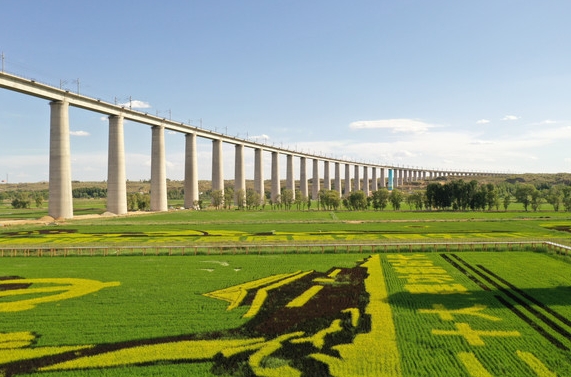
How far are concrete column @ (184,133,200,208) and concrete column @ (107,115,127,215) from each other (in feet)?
109

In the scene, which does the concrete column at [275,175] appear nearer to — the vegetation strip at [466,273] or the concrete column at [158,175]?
the concrete column at [158,175]

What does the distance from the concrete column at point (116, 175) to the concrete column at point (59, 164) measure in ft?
48.7

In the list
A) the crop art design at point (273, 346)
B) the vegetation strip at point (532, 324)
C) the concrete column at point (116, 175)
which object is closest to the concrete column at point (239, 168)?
the concrete column at point (116, 175)

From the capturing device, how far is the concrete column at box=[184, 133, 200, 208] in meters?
133

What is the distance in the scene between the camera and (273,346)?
68.4ft

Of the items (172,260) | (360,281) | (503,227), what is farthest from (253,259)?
(503,227)

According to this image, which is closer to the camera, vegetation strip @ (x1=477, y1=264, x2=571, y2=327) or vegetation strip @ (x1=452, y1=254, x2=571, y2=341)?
vegetation strip @ (x1=452, y1=254, x2=571, y2=341)

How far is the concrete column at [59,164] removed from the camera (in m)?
81.6

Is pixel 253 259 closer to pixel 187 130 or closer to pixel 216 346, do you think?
pixel 216 346

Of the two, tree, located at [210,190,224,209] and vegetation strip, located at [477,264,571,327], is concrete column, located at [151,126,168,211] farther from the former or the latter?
Answer: vegetation strip, located at [477,264,571,327]

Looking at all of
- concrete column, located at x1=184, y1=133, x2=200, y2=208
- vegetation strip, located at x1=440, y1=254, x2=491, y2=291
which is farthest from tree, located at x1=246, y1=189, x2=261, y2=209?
vegetation strip, located at x1=440, y1=254, x2=491, y2=291

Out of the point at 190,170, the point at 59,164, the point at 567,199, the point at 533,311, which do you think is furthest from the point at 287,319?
the point at 567,199

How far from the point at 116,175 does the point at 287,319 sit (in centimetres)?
8497

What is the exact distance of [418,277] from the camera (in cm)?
3638
